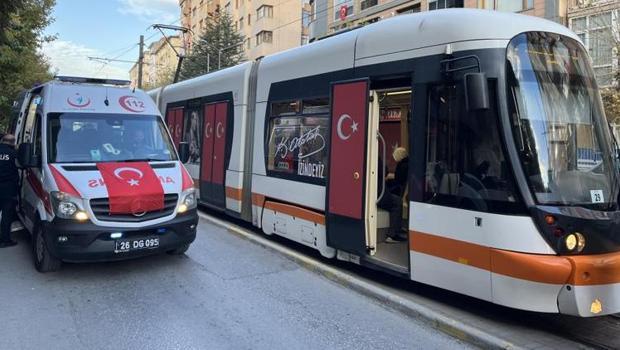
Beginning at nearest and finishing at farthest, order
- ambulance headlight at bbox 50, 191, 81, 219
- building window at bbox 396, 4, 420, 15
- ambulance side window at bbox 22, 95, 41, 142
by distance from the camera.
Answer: ambulance headlight at bbox 50, 191, 81, 219
ambulance side window at bbox 22, 95, 41, 142
building window at bbox 396, 4, 420, 15

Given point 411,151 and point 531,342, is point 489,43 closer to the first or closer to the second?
point 411,151

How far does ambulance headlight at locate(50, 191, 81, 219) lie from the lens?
6.16 metres

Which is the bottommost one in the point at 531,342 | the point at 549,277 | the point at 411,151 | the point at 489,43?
the point at 531,342

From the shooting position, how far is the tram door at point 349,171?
6.49 m

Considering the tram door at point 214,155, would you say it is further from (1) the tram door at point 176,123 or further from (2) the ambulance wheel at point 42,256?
(2) the ambulance wheel at point 42,256

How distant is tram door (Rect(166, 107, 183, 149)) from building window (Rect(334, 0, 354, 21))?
24.2 m

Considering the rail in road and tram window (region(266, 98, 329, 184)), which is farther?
tram window (region(266, 98, 329, 184))

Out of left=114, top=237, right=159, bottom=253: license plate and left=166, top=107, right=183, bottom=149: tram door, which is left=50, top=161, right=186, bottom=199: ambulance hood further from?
left=166, top=107, right=183, bottom=149: tram door

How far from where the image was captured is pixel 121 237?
6.31m

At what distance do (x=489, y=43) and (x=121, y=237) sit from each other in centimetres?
465

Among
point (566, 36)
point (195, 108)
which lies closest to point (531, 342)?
point (566, 36)

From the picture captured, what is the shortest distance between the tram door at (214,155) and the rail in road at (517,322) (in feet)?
15.2

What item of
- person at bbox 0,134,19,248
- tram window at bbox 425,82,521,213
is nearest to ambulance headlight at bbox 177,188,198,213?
person at bbox 0,134,19,248

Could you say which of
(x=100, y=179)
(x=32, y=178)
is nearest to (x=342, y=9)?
(x=32, y=178)
